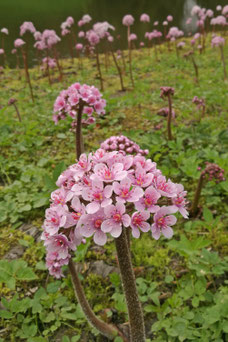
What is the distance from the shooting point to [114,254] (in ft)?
7.84

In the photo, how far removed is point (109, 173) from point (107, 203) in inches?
6.0

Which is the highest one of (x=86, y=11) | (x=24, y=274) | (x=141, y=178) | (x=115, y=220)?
(x=86, y=11)

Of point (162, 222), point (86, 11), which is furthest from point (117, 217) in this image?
point (86, 11)

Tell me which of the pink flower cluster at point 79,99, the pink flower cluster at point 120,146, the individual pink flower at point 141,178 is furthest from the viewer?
the pink flower cluster at point 79,99

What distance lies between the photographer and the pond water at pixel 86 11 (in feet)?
60.5

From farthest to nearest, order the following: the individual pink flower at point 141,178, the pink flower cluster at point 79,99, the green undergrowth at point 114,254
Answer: the pink flower cluster at point 79,99, the green undergrowth at point 114,254, the individual pink flower at point 141,178

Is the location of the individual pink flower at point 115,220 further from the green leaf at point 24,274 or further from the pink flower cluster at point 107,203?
the green leaf at point 24,274

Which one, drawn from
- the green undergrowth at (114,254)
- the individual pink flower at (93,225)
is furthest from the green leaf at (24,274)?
the individual pink flower at (93,225)

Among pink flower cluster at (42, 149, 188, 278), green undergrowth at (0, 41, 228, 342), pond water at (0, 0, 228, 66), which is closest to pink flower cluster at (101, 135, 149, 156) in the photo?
green undergrowth at (0, 41, 228, 342)

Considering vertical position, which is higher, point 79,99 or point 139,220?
point 79,99

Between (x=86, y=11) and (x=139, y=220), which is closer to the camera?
(x=139, y=220)

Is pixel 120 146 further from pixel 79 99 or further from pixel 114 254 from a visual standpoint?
pixel 114 254

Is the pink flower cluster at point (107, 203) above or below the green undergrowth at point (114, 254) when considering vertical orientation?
above

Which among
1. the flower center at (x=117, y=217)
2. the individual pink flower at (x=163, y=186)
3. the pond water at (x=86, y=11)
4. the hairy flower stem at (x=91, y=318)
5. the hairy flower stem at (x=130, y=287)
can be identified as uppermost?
the pond water at (x=86, y=11)
